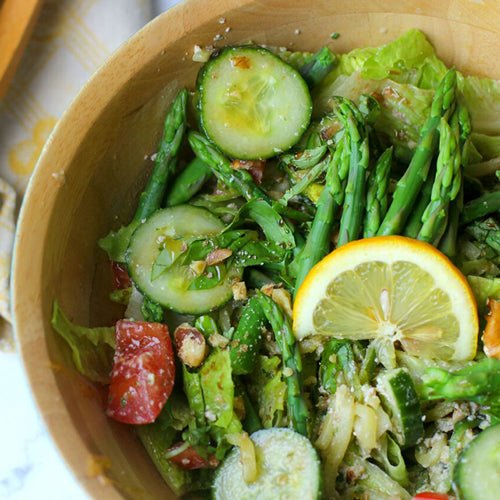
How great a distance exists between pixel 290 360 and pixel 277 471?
1.47 feet

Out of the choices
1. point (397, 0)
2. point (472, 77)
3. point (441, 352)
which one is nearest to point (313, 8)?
point (397, 0)

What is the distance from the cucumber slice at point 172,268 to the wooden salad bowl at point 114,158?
234mm

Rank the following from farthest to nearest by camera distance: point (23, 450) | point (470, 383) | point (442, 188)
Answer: point (23, 450) → point (442, 188) → point (470, 383)

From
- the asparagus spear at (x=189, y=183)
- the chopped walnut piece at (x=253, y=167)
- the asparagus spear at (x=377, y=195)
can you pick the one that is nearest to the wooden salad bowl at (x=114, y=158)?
the asparagus spear at (x=189, y=183)

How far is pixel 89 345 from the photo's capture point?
110 inches

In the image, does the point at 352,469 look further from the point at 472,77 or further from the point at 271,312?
the point at 472,77

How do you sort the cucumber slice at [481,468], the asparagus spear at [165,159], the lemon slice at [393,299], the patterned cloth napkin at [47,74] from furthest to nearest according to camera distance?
the patterned cloth napkin at [47,74] < the asparagus spear at [165,159] < the lemon slice at [393,299] < the cucumber slice at [481,468]

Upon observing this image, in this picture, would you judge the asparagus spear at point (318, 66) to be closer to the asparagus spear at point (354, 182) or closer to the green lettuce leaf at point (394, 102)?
the green lettuce leaf at point (394, 102)

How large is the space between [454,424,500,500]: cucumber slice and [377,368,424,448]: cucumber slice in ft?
0.69

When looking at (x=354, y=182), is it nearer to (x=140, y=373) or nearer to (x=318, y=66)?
(x=318, y=66)

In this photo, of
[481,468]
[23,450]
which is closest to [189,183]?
[481,468]

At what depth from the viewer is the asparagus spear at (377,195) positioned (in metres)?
2.73

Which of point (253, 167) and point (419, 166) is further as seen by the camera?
point (253, 167)

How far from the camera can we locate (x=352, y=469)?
2.68m
